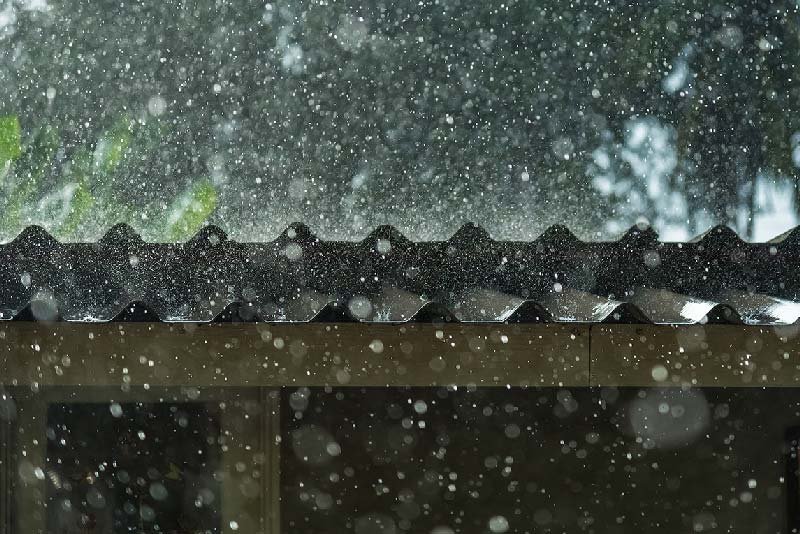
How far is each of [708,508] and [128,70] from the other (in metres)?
8.04

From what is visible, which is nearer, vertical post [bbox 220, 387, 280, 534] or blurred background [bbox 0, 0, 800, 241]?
vertical post [bbox 220, 387, 280, 534]

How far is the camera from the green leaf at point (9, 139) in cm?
1001

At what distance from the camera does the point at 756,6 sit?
8.44m

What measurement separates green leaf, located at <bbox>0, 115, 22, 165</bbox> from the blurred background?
0.86ft

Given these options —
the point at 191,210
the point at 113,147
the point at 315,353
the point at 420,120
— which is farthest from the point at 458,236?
the point at 113,147

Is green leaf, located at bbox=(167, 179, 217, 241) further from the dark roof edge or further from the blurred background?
the dark roof edge

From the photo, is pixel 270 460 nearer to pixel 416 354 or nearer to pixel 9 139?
pixel 416 354

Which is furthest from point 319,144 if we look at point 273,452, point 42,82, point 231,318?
point 231,318

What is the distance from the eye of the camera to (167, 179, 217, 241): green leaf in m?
8.64

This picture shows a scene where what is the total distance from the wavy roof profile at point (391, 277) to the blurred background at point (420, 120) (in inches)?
181

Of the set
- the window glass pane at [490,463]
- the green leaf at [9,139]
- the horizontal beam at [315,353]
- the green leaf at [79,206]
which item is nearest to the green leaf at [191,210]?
the green leaf at [79,206]

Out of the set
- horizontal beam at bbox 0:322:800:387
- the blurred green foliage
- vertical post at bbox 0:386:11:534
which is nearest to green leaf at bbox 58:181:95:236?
the blurred green foliage

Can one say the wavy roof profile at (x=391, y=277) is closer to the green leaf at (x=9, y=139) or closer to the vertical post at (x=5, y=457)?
the vertical post at (x=5, y=457)

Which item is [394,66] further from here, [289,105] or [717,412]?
[717,412]
